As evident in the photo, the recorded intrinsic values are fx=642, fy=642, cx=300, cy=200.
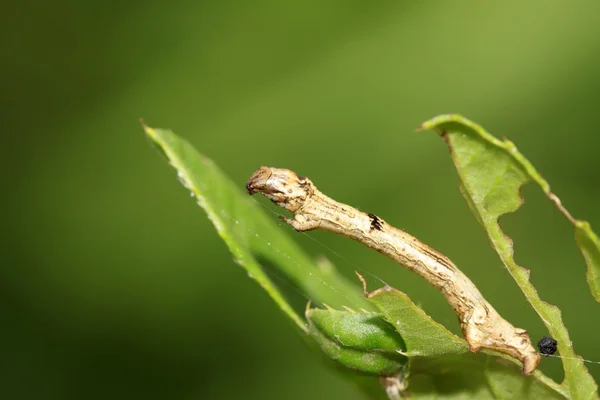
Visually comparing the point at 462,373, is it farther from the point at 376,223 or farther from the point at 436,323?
the point at 376,223

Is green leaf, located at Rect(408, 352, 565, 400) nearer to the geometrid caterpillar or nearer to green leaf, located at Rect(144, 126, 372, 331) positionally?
the geometrid caterpillar

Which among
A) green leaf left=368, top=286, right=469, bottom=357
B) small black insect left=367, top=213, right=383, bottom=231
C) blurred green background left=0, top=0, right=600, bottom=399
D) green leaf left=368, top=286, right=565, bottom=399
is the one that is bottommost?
green leaf left=368, top=286, right=565, bottom=399

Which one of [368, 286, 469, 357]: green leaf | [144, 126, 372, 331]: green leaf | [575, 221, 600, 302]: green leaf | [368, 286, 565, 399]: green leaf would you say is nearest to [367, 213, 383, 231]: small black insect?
[144, 126, 372, 331]: green leaf

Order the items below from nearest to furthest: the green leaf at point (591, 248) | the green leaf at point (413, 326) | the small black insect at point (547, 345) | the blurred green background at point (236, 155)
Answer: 1. the green leaf at point (591, 248)
2. the green leaf at point (413, 326)
3. the small black insect at point (547, 345)
4. the blurred green background at point (236, 155)

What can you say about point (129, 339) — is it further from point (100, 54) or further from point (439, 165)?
point (439, 165)

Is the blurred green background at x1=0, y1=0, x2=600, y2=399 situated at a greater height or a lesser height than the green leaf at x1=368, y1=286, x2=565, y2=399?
greater

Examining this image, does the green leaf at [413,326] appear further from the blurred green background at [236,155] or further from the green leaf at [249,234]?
the blurred green background at [236,155]

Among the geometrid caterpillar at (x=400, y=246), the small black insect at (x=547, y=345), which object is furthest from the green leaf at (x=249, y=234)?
the small black insect at (x=547, y=345)
